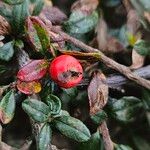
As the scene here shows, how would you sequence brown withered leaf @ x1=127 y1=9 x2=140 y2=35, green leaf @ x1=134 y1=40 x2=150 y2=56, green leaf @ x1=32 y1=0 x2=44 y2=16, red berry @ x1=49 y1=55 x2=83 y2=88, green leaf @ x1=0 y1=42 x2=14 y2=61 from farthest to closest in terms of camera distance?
brown withered leaf @ x1=127 y1=9 x2=140 y2=35
green leaf @ x1=134 y1=40 x2=150 y2=56
green leaf @ x1=32 y1=0 x2=44 y2=16
green leaf @ x1=0 y1=42 x2=14 y2=61
red berry @ x1=49 y1=55 x2=83 y2=88

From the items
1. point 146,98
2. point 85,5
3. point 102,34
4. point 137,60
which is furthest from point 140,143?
point 85,5

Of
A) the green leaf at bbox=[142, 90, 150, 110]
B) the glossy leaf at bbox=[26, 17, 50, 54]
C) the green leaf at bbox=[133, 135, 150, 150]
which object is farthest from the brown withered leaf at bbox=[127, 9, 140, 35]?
the glossy leaf at bbox=[26, 17, 50, 54]

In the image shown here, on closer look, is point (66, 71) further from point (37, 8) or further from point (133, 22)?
point (133, 22)

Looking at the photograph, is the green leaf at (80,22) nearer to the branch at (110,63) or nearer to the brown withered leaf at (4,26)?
the branch at (110,63)

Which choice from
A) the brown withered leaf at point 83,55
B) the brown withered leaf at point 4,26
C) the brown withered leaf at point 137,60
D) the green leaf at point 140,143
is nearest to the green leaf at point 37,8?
the brown withered leaf at point 4,26

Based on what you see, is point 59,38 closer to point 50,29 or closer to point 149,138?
point 50,29

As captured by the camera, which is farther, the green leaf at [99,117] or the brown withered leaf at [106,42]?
the brown withered leaf at [106,42]

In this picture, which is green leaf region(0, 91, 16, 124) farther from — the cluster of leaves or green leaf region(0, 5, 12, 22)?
green leaf region(0, 5, 12, 22)
